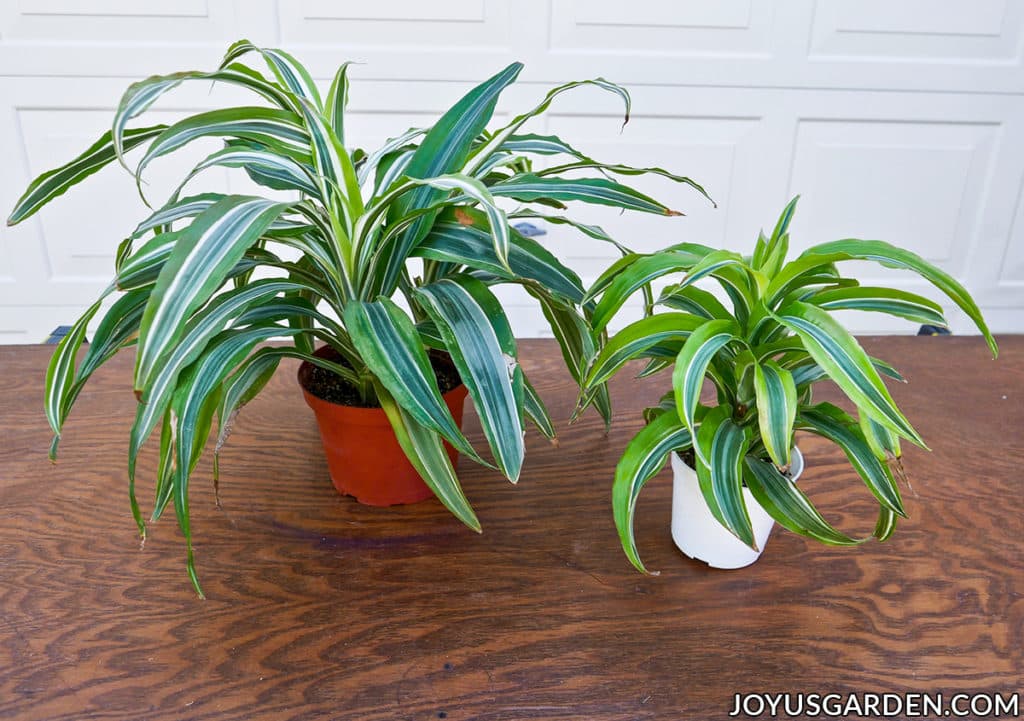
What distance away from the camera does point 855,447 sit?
2.34ft

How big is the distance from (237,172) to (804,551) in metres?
2.04

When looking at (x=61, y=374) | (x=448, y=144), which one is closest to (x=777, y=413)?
(x=448, y=144)

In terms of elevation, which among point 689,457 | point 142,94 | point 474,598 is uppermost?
point 142,94

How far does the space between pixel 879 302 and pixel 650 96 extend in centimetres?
178

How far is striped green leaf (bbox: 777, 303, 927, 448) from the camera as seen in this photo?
23.5 inches

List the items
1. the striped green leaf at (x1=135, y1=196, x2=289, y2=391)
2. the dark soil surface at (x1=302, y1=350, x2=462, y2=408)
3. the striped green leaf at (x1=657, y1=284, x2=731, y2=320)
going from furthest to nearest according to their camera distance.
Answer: the dark soil surface at (x1=302, y1=350, x2=462, y2=408)
the striped green leaf at (x1=657, y1=284, x2=731, y2=320)
the striped green leaf at (x1=135, y1=196, x2=289, y2=391)

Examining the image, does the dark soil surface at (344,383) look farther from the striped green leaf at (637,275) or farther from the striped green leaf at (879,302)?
the striped green leaf at (879,302)

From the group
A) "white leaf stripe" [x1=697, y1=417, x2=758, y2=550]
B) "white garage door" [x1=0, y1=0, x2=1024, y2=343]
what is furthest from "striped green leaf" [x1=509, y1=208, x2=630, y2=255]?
"white garage door" [x1=0, y1=0, x2=1024, y2=343]

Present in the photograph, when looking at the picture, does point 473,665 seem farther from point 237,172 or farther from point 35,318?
point 35,318

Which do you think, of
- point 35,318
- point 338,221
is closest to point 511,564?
point 338,221

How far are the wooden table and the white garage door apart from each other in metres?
1.57

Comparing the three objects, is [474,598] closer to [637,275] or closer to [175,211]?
[637,275]

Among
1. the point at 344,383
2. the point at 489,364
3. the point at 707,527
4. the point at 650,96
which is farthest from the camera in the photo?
the point at 650,96

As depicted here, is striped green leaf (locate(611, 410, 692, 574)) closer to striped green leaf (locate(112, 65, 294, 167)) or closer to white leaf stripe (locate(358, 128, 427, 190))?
white leaf stripe (locate(358, 128, 427, 190))
